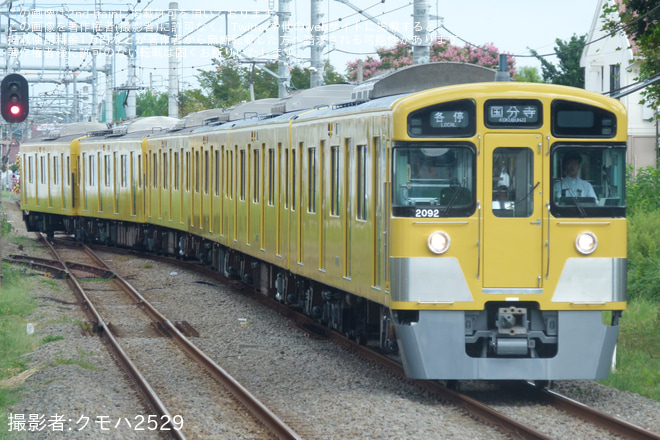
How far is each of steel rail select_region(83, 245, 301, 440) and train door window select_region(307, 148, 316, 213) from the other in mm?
2051

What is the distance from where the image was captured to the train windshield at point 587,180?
9172 mm

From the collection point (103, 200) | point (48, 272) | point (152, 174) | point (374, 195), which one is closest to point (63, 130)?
point (103, 200)

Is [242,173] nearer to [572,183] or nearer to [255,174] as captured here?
[255,174]

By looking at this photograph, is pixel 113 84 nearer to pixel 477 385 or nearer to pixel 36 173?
pixel 36 173

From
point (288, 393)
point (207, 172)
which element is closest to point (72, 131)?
point (207, 172)

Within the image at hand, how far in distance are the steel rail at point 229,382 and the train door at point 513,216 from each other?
2.02 m

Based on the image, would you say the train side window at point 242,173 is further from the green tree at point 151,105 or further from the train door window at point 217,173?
the green tree at point 151,105

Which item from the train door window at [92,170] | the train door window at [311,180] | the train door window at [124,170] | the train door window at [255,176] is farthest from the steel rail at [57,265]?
the train door window at [311,180]

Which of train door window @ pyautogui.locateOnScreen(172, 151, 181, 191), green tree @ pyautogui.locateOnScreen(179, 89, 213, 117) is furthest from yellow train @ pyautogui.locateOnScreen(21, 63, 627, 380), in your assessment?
green tree @ pyautogui.locateOnScreen(179, 89, 213, 117)

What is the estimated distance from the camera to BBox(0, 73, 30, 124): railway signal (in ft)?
45.2

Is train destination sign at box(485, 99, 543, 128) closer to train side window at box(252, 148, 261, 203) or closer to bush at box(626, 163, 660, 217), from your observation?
train side window at box(252, 148, 261, 203)

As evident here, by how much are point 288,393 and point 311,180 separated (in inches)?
140

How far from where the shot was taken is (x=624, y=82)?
3500 centimetres

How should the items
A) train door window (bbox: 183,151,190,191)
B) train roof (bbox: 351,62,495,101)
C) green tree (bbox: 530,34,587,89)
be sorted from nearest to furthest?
train roof (bbox: 351,62,495,101)
train door window (bbox: 183,151,190,191)
green tree (bbox: 530,34,587,89)
